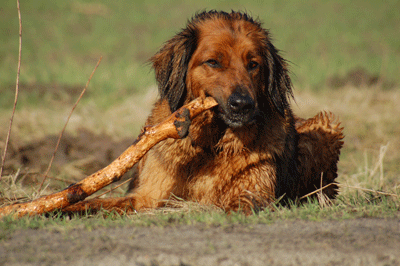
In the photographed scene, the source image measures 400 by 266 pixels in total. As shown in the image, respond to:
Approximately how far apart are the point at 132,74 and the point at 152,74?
32.3 inches

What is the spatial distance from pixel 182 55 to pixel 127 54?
14.3m

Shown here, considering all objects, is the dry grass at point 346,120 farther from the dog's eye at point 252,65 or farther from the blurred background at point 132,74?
the dog's eye at point 252,65

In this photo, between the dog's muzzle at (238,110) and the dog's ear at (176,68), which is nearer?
the dog's muzzle at (238,110)

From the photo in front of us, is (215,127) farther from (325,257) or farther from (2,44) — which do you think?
(2,44)

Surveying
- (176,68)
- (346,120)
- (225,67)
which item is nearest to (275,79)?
(225,67)

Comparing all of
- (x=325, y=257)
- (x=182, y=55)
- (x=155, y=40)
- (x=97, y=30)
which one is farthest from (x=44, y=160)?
(x=97, y=30)

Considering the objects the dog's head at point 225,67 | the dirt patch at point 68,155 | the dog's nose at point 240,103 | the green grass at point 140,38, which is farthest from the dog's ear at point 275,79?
the green grass at point 140,38

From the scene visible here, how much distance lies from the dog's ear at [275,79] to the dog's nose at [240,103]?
634 millimetres

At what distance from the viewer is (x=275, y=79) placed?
4129 mm

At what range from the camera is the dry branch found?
337 centimetres

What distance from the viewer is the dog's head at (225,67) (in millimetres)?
3598

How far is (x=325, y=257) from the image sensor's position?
7.95 feet

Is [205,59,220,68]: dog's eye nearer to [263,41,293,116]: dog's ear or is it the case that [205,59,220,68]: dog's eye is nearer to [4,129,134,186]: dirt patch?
[263,41,293,116]: dog's ear

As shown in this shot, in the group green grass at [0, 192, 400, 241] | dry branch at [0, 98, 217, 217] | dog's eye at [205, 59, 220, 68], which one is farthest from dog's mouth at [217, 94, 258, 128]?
green grass at [0, 192, 400, 241]
